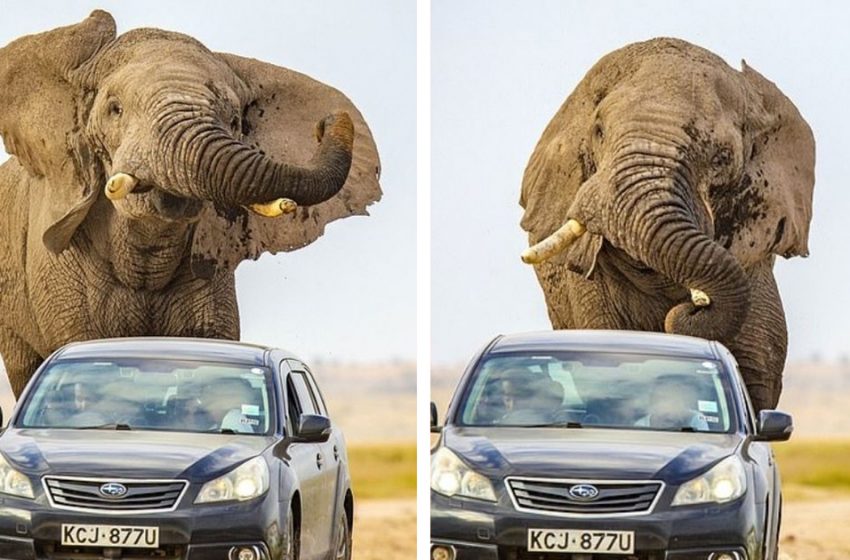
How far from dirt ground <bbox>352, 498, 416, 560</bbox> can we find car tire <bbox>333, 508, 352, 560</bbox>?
17.6 metres

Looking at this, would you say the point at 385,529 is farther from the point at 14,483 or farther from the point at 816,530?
the point at 14,483

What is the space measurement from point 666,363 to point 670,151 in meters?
4.08

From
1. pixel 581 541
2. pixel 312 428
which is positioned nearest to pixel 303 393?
pixel 312 428

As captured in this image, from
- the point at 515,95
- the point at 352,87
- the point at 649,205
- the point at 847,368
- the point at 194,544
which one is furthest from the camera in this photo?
the point at 847,368

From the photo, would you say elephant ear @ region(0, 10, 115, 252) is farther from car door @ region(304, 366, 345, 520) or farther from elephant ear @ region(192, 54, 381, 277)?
car door @ region(304, 366, 345, 520)

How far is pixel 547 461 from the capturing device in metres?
11.6

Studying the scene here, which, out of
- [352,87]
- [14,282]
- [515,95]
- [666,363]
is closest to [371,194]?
[14,282]

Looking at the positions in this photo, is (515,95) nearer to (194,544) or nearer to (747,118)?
(747,118)

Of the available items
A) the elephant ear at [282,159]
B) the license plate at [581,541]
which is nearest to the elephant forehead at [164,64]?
the elephant ear at [282,159]

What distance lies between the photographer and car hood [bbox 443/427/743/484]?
37.8 feet

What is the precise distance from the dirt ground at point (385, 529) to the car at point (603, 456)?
19.0 metres

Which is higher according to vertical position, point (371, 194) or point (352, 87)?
point (352, 87)

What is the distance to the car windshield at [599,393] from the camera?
12.3m

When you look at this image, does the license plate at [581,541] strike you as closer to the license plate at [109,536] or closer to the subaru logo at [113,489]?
the license plate at [109,536]
